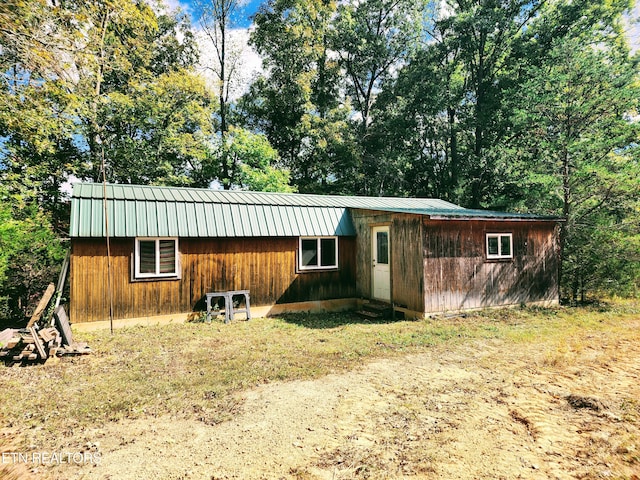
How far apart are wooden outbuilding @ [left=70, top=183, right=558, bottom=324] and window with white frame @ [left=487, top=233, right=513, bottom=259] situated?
0.04 meters

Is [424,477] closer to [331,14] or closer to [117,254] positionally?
[117,254]

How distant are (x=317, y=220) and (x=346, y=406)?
731 centimetres

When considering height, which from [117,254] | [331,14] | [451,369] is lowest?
[451,369]

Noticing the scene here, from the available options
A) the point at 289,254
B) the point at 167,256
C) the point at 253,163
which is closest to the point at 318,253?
the point at 289,254

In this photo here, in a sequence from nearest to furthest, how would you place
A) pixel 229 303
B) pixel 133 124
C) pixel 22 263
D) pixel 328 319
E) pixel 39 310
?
pixel 39 310 → pixel 22 263 → pixel 229 303 → pixel 328 319 → pixel 133 124

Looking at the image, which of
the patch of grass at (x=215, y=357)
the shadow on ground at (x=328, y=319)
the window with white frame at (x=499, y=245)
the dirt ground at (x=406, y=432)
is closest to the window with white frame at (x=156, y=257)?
the patch of grass at (x=215, y=357)

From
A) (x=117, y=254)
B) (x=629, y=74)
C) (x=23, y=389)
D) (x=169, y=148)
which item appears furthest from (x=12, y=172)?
(x=629, y=74)

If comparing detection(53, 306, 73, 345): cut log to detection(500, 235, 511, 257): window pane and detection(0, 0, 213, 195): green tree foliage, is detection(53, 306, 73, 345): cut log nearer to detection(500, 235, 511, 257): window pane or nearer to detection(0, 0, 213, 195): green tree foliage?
detection(0, 0, 213, 195): green tree foliage

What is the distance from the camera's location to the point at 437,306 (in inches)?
376

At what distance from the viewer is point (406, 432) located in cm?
391

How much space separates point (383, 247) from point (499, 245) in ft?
11.8

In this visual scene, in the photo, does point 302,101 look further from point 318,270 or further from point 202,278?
point 202,278

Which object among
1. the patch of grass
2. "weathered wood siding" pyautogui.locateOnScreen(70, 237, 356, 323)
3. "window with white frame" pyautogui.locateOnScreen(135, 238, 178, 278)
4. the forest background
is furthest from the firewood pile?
the forest background

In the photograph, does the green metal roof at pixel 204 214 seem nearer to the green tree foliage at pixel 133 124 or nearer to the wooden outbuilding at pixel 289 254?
the wooden outbuilding at pixel 289 254
